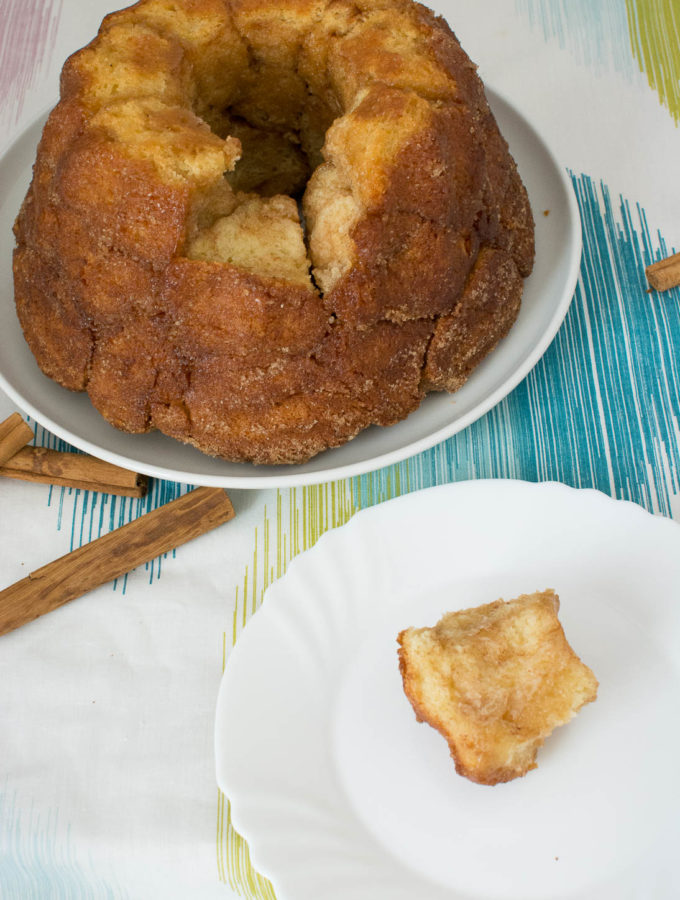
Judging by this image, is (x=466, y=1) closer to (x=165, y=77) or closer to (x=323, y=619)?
(x=165, y=77)

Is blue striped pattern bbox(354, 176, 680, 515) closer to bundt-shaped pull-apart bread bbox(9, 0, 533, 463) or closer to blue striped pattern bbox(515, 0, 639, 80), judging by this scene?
bundt-shaped pull-apart bread bbox(9, 0, 533, 463)

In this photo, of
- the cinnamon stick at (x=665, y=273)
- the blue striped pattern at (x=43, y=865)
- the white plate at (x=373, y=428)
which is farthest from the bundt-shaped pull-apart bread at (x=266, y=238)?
the blue striped pattern at (x=43, y=865)

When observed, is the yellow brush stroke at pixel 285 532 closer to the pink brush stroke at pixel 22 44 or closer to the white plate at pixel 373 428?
the white plate at pixel 373 428

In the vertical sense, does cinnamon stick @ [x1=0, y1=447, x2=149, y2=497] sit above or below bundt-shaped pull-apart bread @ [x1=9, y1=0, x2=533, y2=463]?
below

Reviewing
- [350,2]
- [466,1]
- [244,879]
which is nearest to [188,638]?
[244,879]

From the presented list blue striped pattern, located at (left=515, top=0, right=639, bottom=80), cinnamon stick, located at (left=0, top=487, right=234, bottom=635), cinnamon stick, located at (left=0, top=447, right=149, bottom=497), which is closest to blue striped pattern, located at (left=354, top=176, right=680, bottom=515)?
cinnamon stick, located at (left=0, top=487, right=234, bottom=635)

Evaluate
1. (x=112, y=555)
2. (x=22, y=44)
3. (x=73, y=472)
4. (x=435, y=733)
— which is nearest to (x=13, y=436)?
(x=73, y=472)
